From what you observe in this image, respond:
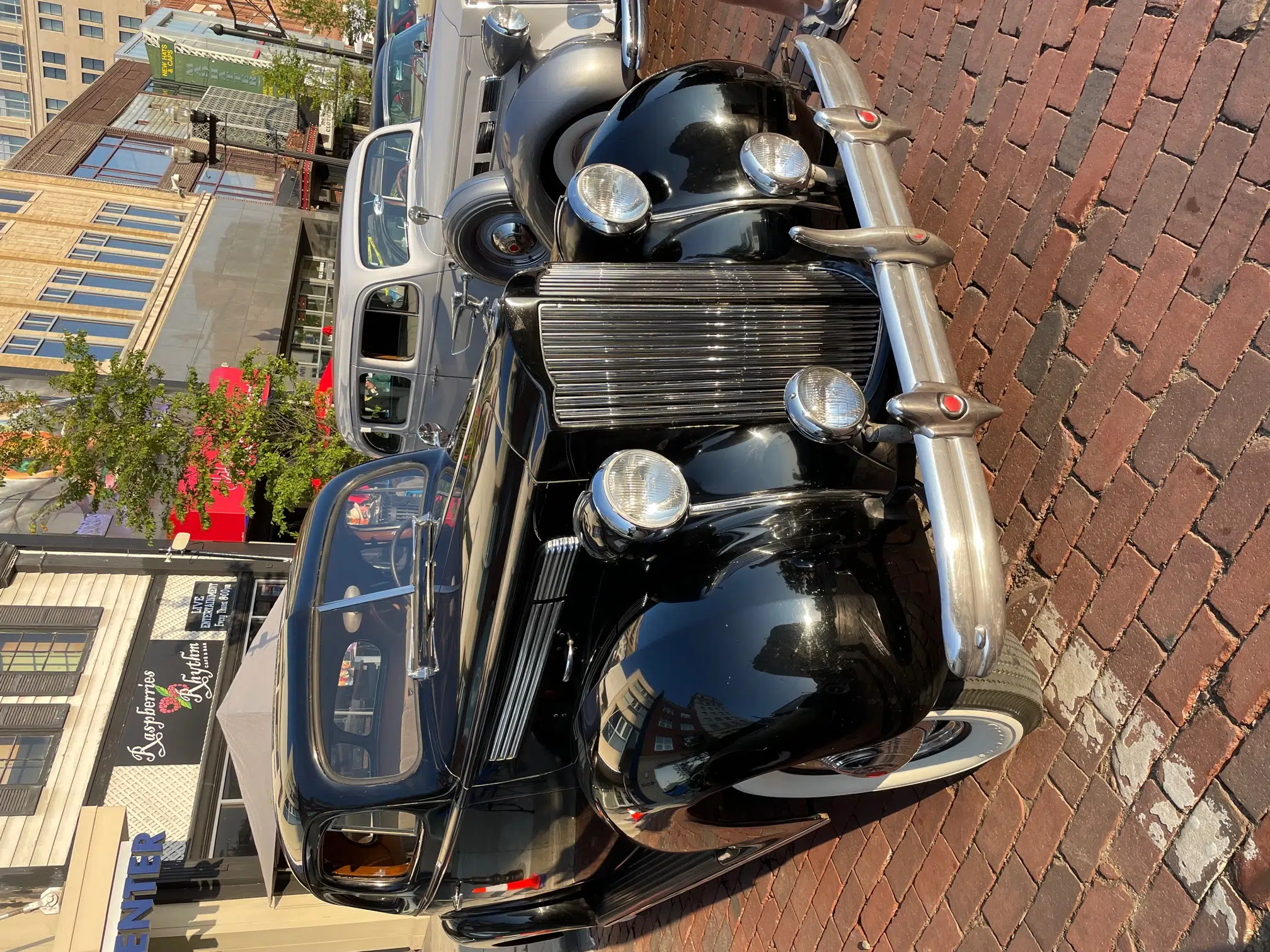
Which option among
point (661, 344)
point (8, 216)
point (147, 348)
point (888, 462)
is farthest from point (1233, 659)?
point (8, 216)

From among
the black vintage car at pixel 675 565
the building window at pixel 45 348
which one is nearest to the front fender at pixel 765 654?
the black vintage car at pixel 675 565

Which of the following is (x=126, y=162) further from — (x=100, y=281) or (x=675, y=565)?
(x=675, y=565)

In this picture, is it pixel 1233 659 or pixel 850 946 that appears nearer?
pixel 1233 659

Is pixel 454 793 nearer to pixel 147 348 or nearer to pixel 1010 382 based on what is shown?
pixel 1010 382

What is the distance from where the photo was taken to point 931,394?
6.33 ft

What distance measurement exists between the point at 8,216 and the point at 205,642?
13398 mm

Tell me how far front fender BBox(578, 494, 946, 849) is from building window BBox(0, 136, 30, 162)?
4184 centimetres

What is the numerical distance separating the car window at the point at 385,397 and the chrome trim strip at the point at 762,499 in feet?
14.6

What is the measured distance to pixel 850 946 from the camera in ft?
9.82

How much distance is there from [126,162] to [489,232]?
20203 mm

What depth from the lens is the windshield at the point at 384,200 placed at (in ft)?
18.8

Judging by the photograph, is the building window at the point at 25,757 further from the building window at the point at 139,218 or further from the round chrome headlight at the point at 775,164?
the building window at the point at 139,218

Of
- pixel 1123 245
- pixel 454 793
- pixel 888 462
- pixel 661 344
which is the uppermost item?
pixel 1123 245

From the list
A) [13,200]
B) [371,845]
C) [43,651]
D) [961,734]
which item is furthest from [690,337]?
[13,200]
